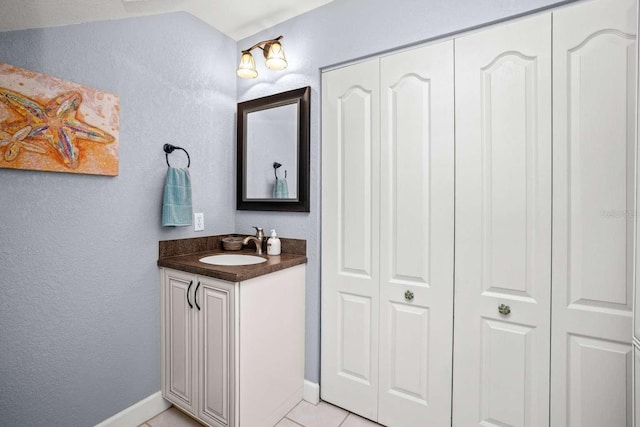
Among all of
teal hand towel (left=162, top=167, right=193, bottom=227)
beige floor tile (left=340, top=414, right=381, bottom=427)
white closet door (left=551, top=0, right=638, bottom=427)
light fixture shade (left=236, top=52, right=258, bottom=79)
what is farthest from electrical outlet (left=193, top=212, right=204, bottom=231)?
white closet door (left=551, top=0, right=638, bottom=427)

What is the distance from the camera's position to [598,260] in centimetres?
118

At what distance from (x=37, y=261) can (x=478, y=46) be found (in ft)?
7.30

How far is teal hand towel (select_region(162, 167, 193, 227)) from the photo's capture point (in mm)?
1717

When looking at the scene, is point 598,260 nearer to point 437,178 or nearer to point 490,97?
point 437,178

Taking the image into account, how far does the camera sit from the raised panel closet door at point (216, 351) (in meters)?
1.44

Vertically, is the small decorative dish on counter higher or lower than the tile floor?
higher

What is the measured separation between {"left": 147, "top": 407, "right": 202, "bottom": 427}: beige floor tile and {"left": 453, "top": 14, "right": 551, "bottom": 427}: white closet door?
56.7 inches

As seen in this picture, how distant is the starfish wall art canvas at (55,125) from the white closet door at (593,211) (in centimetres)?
208

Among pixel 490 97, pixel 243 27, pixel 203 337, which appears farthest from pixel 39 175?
pixel 490 97

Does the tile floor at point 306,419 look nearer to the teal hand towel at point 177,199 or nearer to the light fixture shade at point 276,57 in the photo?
the teal hand towel at point 177,199

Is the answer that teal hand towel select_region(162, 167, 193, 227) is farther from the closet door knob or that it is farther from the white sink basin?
the closet door knob

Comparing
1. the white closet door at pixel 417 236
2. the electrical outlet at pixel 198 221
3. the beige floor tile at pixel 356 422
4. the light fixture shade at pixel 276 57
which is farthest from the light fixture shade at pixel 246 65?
the beige floor tile at pixel 356 422

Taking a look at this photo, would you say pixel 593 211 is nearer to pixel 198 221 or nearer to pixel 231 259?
pixel 231 259

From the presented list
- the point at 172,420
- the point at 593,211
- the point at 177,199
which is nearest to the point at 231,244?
the point at 177,199
